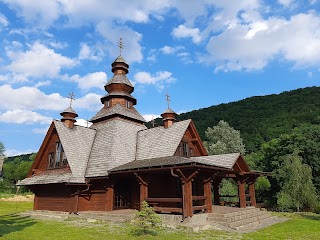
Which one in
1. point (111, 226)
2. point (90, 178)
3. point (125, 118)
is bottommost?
point (111, 226)

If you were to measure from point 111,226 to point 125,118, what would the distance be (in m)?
10.9

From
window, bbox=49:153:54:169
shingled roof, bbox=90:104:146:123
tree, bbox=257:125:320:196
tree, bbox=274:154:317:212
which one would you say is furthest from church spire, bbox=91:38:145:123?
tree, bbox=257:125:320:196

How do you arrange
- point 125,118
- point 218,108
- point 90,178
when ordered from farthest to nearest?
1. point 218,108
2. point 125,118
3. point 90,178

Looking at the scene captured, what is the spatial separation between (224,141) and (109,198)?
87.5ft

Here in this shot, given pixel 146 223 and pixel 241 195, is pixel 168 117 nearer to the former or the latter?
pixel 241 195

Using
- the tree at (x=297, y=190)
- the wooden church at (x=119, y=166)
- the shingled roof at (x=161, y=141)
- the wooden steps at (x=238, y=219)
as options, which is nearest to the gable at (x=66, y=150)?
the wooden church at (x=119, y=166)

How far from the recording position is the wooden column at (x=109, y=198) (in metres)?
16.7

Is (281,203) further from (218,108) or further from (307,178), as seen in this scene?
(218,108)

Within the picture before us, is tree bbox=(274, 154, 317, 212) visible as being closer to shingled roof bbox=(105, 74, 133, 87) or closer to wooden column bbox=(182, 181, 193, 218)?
wooden column bbox=(182, 181, 193, 218)

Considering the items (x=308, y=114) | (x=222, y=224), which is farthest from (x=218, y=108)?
(x=222, y=224)

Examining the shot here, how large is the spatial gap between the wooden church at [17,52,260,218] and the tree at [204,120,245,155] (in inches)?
690

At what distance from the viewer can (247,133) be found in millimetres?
56844

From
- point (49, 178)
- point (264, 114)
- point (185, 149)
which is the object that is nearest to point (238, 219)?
point (185, 149)

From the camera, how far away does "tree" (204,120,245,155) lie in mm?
37344
